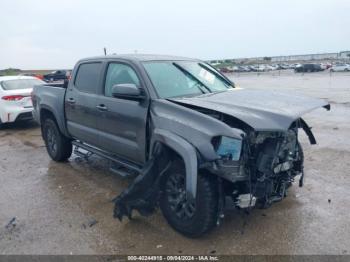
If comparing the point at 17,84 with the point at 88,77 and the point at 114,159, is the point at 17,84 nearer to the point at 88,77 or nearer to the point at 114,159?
the point at 88,77

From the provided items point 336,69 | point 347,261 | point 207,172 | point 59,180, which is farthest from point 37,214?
point 336,69

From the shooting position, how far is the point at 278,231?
12.4 feet

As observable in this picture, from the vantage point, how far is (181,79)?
4.55 meters

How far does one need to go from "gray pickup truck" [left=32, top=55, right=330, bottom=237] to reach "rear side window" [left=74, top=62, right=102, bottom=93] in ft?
0.51

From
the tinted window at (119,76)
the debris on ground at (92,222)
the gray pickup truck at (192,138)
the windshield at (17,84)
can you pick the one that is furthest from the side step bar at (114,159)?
the windshield at (17,84)

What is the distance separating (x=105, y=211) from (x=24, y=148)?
4.47 meters

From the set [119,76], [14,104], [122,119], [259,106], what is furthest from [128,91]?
[14,104]

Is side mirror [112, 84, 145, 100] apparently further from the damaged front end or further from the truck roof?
the damaged front end

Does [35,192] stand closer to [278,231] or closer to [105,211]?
[105,211]

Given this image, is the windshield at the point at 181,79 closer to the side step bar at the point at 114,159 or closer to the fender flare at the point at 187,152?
the fender flare at the point at 187,152

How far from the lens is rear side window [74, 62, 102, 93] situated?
202 inches

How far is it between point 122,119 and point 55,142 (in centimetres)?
264

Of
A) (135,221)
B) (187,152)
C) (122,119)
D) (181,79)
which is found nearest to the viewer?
(187,152)

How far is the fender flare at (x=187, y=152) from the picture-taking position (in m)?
3.18
